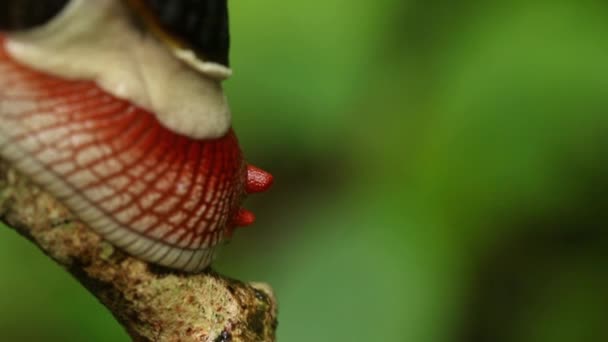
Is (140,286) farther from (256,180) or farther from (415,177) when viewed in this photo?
(415,177)

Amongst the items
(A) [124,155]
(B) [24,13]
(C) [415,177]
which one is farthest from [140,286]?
(C) [415,177]

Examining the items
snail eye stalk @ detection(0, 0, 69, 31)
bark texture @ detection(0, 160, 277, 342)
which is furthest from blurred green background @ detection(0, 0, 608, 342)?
snail eye stalk @ detection(0, 0, 69, 31)

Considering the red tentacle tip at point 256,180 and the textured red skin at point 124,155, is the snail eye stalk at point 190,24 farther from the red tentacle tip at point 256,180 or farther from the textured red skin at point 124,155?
the red tentacle tip at point 256,180

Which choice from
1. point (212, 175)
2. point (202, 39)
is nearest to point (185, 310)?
point (212, 175)

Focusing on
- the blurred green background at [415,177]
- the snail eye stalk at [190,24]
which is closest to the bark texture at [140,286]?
the snail eye stalk at [190,24]

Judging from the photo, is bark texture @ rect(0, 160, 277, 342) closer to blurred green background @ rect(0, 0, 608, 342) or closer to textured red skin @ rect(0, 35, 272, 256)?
textured red skin @ rect(0, 35, 272, 256)
